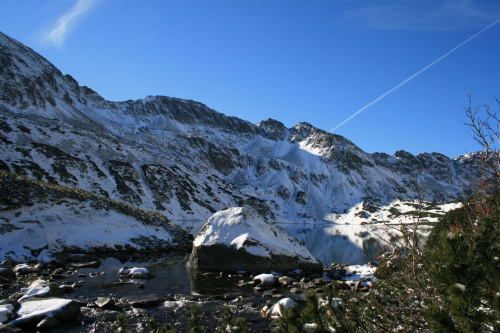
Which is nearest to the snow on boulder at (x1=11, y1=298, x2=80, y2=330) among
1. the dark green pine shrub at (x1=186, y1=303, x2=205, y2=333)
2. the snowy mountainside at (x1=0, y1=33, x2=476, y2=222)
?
the dark green pine shrub at (x1=186, y1=303, x2=205, y2=333)

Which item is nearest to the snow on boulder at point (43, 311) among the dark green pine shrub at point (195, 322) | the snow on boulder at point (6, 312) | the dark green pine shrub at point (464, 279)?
Result: the snow on boulder at point (6, 312)

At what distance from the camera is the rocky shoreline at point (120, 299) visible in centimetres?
943

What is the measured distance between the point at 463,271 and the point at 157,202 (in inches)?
3169

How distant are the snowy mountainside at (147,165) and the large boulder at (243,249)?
426 inches

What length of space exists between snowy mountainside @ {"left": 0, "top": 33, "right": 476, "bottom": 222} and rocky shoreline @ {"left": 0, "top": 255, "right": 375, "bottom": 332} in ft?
28.0

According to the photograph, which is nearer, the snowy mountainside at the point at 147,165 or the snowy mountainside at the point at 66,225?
the snowy mountainside at the point at 66,225

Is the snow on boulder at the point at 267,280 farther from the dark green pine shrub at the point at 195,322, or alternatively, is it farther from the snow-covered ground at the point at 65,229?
the snow-covered ground at the point at 65,229

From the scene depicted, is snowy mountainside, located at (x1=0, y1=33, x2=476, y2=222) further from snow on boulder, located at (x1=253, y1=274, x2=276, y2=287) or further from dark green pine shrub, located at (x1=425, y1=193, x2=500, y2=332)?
snow on boulder, located at (x1=253, y1=274, x2=276, y2=287)

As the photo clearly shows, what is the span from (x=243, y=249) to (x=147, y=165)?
77573 mm

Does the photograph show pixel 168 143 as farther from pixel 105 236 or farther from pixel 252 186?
pixel 105 236

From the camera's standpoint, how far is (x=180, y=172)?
101188 millimetres

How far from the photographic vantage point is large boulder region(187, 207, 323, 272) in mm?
19453

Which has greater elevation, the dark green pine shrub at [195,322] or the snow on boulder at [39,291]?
the dark green pine shrub at [195,322]

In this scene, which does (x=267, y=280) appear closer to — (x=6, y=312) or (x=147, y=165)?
(x=6, y=312)
